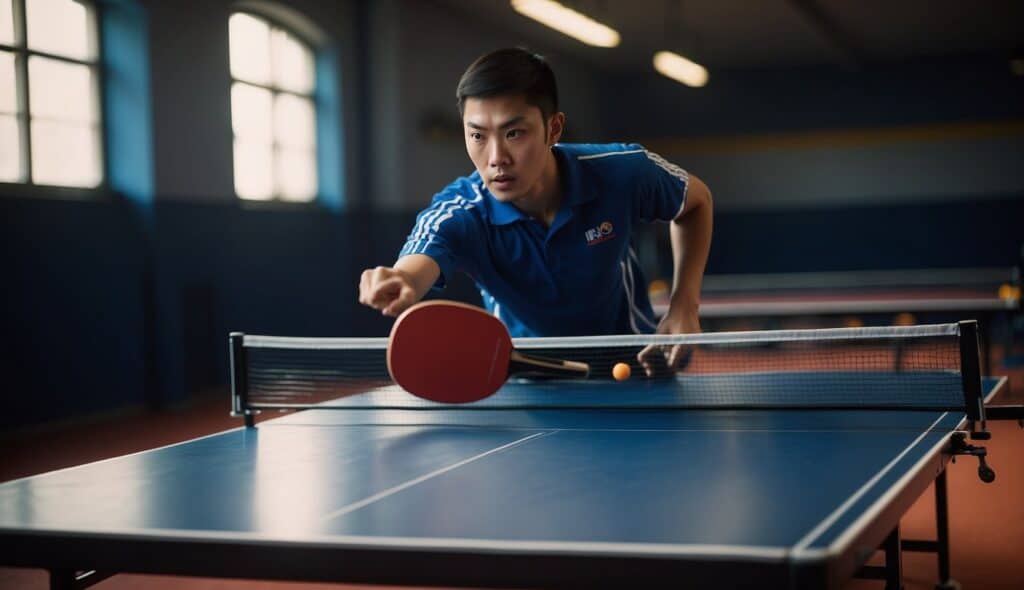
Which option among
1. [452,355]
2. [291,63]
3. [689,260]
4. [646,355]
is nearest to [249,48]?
[291,63]

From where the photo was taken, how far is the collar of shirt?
3.13 metres

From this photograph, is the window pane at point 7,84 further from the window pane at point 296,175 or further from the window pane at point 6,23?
the window pane at point 296,175

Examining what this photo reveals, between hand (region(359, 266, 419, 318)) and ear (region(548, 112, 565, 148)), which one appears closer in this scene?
hand (region(359, 266, 419, 318))

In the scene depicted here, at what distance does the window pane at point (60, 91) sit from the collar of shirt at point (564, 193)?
17.1 feet

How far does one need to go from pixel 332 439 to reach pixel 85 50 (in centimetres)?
620

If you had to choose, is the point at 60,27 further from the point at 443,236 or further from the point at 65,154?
the point at 443,236

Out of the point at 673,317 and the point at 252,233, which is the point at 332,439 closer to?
the point at 673,317

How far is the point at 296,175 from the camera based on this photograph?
34.1 ft

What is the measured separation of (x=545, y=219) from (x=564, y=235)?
0.07 meters

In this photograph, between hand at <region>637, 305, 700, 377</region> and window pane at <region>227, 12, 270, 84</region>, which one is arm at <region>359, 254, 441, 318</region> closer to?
hand at <region>637, 305, 700, 377</region>

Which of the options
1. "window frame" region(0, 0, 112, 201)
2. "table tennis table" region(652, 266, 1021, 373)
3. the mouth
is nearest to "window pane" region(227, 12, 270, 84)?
"window frame" region(0, 0, 112, 201)

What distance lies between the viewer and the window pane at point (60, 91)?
7375 mm

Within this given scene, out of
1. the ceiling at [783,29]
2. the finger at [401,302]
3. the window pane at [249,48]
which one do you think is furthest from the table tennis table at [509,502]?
the ceiling at [783,29]

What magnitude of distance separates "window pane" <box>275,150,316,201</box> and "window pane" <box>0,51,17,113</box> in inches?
122
